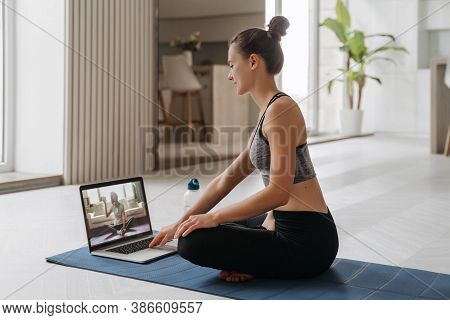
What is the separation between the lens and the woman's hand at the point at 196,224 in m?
1.62

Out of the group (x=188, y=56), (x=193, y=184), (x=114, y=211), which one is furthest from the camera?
(x=188, y=56)

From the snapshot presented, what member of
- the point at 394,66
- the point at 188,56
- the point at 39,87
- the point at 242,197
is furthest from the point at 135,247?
the point at 394,66

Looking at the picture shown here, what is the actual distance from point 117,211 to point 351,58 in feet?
19.8

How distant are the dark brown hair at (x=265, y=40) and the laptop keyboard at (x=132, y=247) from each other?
69cm

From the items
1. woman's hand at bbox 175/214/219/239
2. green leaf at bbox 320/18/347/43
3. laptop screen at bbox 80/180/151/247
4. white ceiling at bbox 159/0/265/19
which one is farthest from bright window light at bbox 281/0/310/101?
green leaf at bbox 320/18/347/43

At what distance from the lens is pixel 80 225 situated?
2.50m

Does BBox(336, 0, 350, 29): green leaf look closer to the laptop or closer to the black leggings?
the laptop

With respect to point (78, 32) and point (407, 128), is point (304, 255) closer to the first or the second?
point (78, 32)

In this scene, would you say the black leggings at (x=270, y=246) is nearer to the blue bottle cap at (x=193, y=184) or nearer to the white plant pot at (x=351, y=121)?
the blue bottle cap at (x=193, y=184)

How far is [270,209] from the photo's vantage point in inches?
63.2

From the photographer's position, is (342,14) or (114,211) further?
(342,14)

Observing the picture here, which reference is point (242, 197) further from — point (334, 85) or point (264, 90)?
point (334, 85)

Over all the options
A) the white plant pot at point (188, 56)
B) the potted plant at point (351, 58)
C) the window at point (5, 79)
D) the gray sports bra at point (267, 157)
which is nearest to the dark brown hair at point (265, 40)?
the gray sports bra at point (267, 157)
